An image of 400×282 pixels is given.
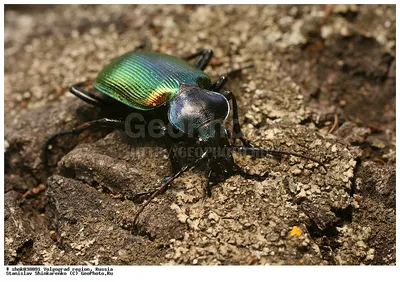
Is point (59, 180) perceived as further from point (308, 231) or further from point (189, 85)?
point (308, 231)

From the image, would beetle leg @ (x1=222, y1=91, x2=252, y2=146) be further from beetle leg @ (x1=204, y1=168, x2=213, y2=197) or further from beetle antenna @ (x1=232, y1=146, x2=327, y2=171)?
beetle leg @ (x1=204, y1=168, x2=213, y2=197)

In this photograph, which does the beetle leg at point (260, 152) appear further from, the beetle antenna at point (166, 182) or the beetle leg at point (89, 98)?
the beetle leg at point (89, 98)

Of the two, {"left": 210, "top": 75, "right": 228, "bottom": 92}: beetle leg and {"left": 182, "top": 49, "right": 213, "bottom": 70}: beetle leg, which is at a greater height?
{"left": 182, "top": 49, "right": 213, "bottom": 70}: beetle leg

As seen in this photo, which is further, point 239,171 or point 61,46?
point 61,46

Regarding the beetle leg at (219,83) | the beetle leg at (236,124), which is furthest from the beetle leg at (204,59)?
the beetle leg at (236,124)

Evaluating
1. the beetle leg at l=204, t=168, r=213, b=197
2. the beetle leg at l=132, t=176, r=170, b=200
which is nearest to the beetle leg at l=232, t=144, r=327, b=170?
the beetle leg at l=204, t=168, r=213, b=197

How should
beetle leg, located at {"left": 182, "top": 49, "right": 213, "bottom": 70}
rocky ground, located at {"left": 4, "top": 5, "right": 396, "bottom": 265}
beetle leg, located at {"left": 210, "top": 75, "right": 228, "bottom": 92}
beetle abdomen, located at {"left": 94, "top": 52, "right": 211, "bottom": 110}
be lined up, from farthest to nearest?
beetle leg, located at {"left": 182, "top": 49, "right": 213, "bottom": 70} → beetle leg, located at {"left": 210, "top": 75, "right": 228, "bottom": 92} → beetle abdomen, located at {"left": 94, "top": 52, "right": 211, "bottom": 110} → rocky ground, located at {"left": 4, "top": 5, "right": 396, "bottom": 265}

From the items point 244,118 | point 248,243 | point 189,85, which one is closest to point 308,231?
point 248,243
